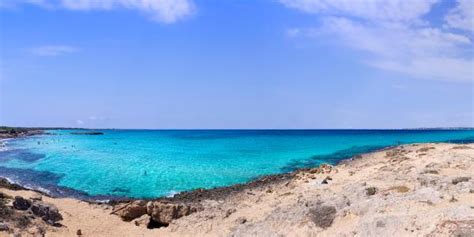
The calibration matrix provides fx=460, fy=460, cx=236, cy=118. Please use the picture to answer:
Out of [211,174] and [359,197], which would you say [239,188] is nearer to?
[211,174]

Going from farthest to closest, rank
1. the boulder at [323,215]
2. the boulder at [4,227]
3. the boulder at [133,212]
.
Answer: the boulder at [133,212]
the boulder at [323,215]
the boulder at [4,227]

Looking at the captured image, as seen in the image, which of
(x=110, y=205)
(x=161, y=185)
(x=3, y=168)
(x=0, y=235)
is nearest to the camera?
(x=0, y=235)

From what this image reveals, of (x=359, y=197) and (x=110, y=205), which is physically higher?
(x=359, y=197)

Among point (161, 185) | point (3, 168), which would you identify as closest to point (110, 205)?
point (161, 185)

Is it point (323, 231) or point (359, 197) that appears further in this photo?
point (359, 197)

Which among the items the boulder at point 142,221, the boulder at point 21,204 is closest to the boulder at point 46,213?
the boulder at point 21,204

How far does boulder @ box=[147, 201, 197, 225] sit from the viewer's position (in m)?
21.1

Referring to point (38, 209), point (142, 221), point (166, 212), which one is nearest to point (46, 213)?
point (38, 209)

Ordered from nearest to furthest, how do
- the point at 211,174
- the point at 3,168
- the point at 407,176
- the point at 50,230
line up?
the point at 50,230
the point at 407,176
the point at 211,174
the point at 3,168

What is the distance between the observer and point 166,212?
21.3 m

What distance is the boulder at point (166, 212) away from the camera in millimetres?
21141

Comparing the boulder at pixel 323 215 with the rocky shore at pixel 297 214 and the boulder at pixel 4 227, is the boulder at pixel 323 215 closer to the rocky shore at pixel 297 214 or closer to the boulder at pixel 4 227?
the rocky shore at pixel 297 214

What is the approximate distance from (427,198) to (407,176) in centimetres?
722

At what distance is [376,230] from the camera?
1542 cm
